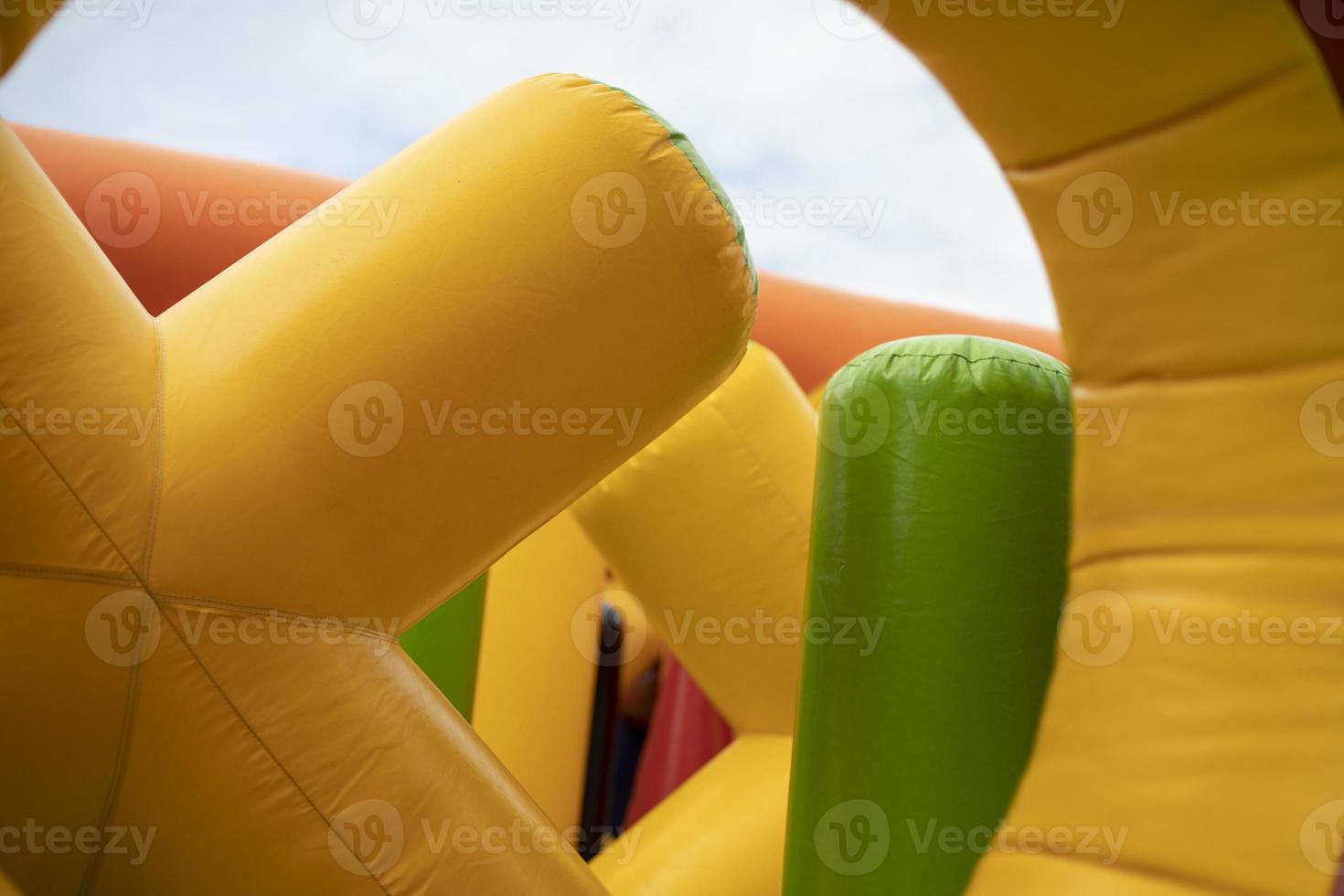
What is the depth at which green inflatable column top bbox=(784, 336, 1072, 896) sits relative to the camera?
1047mm

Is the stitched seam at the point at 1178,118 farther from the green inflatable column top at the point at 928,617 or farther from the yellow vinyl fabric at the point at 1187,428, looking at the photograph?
the green inflatable column top at the point at 928,617

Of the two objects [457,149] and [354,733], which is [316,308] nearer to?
[457,149]

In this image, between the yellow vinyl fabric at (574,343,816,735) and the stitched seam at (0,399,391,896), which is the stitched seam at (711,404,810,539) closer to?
the yellow vinyl fabric at (574,343,816,735)

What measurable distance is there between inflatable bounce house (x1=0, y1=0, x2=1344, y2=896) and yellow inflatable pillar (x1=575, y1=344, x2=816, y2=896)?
43 cm

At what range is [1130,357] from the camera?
877 millimetres

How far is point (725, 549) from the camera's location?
1.62 metres

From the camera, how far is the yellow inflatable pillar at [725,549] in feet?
5.33

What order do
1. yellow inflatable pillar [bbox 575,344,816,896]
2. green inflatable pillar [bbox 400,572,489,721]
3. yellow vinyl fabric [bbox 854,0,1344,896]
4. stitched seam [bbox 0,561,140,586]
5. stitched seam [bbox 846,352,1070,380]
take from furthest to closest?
green inflatable pillar [bbox 400,572,489,721], yellow inflatable pillar [bbox 575,344,816,896], stitched seam [bbox 846,352,1070,380], stitched seam [bbox 0,561,140,586], yellow vinyl fabric [bbox 854,0,1344,896]

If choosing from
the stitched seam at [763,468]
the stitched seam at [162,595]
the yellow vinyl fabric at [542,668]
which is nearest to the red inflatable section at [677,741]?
the yellow vinyl fabric at [542,668]

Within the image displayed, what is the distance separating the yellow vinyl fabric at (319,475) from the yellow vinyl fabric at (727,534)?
1.95 feet

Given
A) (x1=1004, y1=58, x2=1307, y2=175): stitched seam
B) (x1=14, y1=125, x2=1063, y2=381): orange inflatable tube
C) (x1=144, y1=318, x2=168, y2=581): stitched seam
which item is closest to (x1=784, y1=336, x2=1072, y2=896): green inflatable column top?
(x1=1004, y1=58, x2=1307, y2=175): stitched seam

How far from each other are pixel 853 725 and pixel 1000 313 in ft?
7.71

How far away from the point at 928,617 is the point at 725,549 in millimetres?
578

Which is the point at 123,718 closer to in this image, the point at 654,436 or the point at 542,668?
the point at 654,436
